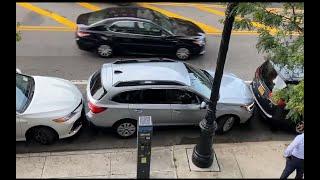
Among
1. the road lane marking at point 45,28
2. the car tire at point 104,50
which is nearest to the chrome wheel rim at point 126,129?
the car tire at point 104,50

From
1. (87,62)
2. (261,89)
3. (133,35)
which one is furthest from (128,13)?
(261,89)

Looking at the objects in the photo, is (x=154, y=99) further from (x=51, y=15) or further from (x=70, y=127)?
(x=51, y=15)

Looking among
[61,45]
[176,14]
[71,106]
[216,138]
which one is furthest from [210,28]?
[71,106]

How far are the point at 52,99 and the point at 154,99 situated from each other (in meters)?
2.12

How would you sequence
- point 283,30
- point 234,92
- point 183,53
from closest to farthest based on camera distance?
point 283,30, point 234,92, point 183,53

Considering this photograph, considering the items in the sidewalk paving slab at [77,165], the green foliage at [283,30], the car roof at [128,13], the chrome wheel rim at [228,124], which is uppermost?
the green foliage at [283,30]

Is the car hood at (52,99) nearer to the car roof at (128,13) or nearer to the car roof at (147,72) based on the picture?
the car roof at (147,72)

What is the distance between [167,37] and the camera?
44.0ft

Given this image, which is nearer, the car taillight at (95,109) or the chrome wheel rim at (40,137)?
the chrome wheel rim at (40,137)

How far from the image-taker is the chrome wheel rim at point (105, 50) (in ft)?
44.3

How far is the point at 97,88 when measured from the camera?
989 centimetres

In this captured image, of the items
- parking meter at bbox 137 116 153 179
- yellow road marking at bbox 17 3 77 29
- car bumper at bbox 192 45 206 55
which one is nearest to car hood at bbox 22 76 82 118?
parking meter at bbox 137 116 153 179
